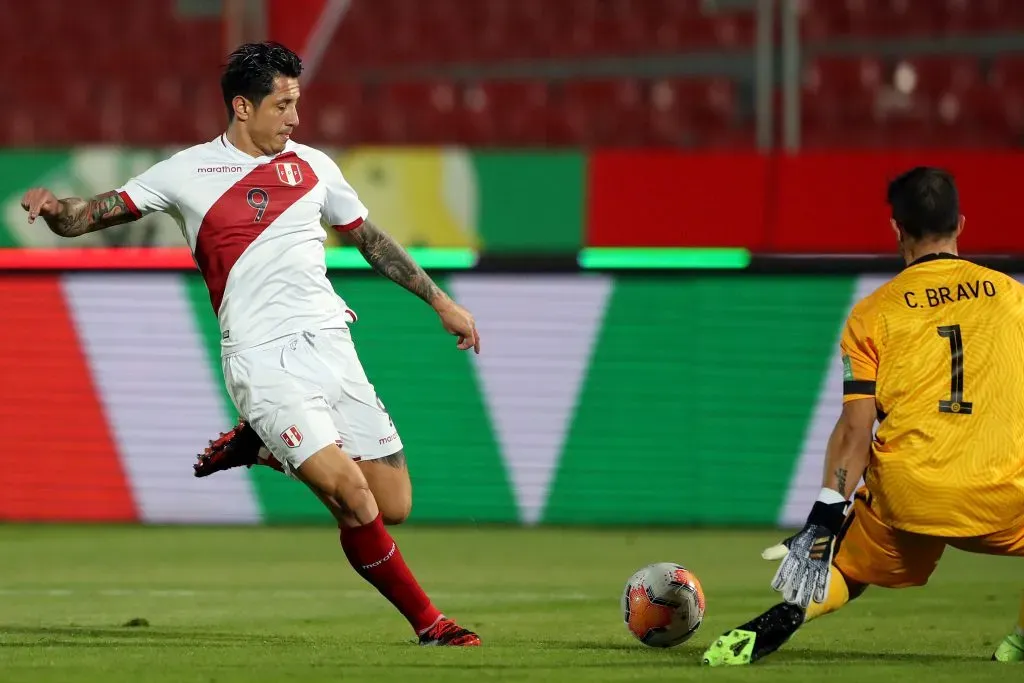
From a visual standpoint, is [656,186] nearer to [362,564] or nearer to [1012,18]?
[1012,18]

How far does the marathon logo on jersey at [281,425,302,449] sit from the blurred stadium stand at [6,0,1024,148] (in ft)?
30.4

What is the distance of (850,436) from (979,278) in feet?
2.09

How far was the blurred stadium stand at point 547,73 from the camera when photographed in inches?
570

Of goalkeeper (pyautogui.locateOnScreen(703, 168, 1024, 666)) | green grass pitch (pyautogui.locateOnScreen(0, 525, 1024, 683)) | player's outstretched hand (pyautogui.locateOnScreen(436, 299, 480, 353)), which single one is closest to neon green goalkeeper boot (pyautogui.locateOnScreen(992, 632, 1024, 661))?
green grass pitch (pyautogui.locateOnScreen(0, 525, 1024, 683))

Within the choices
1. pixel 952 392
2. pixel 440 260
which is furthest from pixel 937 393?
pixel 440 260

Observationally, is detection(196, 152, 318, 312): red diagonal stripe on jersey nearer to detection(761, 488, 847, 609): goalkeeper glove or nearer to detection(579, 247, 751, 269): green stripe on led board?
detection(761, 488, 847, 609): goalkeeper glove

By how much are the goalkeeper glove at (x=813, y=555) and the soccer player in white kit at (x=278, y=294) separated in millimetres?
1332

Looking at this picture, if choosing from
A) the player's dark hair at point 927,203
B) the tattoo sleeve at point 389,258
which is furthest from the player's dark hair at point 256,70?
the player's dark hair at point 927,203

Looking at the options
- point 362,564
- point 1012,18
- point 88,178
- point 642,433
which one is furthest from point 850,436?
point 1012,18

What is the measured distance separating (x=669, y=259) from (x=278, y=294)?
4971mm

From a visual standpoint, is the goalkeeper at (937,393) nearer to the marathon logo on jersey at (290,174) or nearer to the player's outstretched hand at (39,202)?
the marathon logo on jersey at (290,174)

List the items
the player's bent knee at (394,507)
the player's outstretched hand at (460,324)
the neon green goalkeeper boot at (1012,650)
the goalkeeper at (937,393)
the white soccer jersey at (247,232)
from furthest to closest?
the player's bent knee at (394,507), the player's outstretched hand at (460,324), the white soccer jersey at (247,232), the neon green goalkeeper boot at (1012,650), the goalkeeper at (937,393)

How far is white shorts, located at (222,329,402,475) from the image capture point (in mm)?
5789

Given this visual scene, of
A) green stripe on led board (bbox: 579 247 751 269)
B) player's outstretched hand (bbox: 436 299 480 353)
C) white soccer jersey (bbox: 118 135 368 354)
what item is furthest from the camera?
green stripe on led board (bbox: 579 247 751 269)
